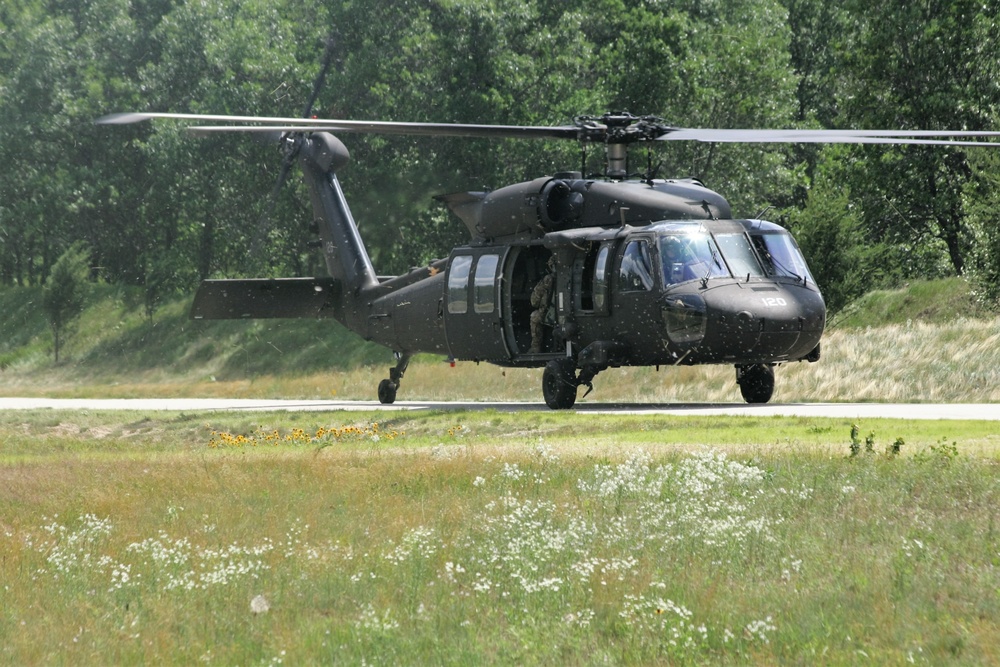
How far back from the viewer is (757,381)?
23.6 m

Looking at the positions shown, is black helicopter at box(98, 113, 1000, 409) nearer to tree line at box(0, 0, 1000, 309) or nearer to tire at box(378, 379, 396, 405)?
tire at box(378, 379, 396, 405)

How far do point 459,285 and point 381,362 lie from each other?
23813 millimetres

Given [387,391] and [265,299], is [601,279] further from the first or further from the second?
[265,299]

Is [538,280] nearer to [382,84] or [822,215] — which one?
[822,215]

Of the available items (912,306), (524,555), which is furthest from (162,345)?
(524,555)

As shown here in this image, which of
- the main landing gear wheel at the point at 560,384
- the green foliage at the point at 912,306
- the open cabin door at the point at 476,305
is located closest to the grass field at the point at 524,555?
the main landing gear wheel at the point at 560,384

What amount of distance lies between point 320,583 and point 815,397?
1802 centimetres

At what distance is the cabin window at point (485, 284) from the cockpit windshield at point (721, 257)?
3835 millimetres

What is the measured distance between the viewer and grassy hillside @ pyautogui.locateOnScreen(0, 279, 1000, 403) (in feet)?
84.7

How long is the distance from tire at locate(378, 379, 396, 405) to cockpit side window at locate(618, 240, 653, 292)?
30.9 feet

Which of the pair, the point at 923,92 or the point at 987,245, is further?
the point at 923,92

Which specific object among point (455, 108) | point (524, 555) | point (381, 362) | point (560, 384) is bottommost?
point (381, 362)

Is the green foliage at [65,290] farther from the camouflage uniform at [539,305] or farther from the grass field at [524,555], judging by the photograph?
the grass field at [524,555]

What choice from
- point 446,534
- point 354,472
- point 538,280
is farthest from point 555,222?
point 446,534
